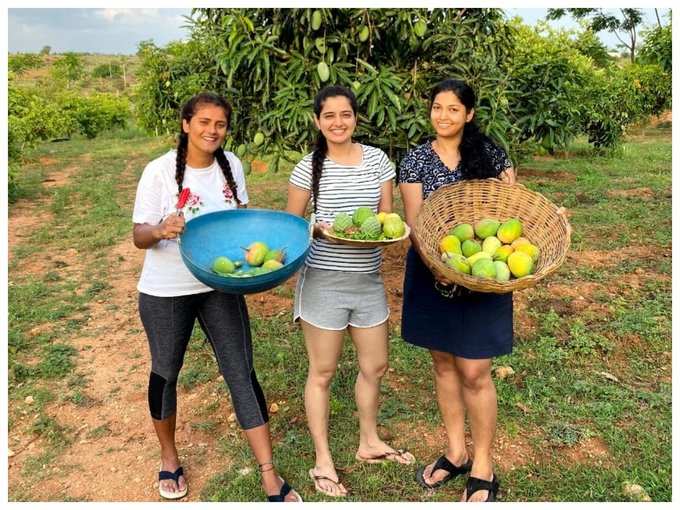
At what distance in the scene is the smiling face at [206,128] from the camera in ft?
6.83

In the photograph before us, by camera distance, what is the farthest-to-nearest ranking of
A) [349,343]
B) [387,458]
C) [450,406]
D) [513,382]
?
[349,343], [513,382], [387,458], [450,406]

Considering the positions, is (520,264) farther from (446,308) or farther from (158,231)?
(158,231)

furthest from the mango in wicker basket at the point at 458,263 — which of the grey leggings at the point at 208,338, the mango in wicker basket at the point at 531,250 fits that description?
the grey leggings at the point at 208,338

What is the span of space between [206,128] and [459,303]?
3.43ft

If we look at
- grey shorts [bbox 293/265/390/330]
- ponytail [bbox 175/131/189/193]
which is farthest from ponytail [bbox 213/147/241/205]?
grey shorts [bbox 293/265/390/330]

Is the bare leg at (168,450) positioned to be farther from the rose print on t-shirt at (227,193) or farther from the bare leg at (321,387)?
the rose print on t-shirt at (227,193)

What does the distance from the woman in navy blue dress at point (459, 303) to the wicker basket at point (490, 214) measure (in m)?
0.05

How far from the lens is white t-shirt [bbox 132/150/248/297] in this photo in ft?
6.77

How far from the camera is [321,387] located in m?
2.38

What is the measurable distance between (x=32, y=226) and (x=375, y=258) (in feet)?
19.1

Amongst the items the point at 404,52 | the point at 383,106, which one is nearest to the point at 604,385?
the point at 383,106

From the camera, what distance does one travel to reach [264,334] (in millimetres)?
3834

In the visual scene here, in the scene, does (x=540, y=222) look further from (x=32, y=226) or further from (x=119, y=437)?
(x=32, y=226)

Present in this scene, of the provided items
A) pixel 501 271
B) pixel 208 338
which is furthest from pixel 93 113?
pixel 501 271
